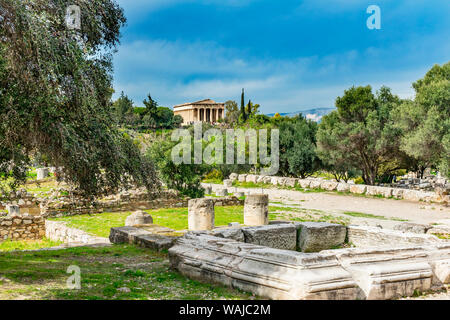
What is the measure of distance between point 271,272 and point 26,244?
921 centimetres

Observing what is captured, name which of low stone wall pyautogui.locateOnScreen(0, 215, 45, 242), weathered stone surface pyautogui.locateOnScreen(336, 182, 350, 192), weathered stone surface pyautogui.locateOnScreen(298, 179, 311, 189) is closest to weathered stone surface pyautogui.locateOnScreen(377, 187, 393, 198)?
weathered stone surface pyautogui.locateOnScreen(336, 182, 350, 192)

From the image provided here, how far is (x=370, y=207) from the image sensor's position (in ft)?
62.1

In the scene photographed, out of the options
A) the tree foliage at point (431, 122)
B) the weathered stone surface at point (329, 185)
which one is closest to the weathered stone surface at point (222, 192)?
the weathered stone surface at point (329, 185)

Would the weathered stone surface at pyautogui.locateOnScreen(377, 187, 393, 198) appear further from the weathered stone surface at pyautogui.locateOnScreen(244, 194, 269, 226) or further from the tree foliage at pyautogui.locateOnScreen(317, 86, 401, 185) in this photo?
the weathered stone surface at pyautogui.locateOnScreen(244, 194, 269, 226)

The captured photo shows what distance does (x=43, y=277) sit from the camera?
19.6 ft

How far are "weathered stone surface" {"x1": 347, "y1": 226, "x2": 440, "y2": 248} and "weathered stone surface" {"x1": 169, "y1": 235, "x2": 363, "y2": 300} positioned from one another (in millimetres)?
3221

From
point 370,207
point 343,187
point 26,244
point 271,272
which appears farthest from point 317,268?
point 343,187

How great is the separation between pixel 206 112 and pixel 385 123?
257ft

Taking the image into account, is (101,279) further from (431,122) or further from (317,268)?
(431,122)

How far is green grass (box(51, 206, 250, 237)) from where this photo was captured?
13.4m

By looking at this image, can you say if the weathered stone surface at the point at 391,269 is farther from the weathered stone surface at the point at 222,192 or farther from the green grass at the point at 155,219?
the weathered stone surface at the point at 222,192

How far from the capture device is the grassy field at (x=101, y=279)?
204 inches
